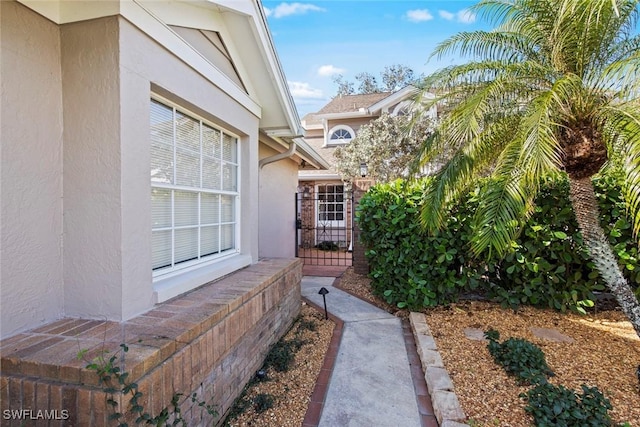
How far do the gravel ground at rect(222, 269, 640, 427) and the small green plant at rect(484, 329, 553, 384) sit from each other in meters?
0.10

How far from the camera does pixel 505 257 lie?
5035mm

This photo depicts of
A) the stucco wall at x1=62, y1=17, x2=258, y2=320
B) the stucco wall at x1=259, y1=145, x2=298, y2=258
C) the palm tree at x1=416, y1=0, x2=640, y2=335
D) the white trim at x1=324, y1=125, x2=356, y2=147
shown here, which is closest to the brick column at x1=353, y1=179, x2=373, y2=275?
the stucco wall at x1=259, y1=145, x2=298, y2=258

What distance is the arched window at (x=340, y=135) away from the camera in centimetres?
1530

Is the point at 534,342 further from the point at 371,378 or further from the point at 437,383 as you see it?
the point at 371,378

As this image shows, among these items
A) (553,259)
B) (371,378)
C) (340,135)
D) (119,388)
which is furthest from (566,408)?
(340,135)

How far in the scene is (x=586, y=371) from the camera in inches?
137

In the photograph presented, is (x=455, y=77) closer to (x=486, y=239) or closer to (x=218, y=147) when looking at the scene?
(x=486, y=239)

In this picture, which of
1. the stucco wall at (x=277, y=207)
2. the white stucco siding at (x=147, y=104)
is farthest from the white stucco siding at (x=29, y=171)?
the stucco wall at (x=277, y=207)

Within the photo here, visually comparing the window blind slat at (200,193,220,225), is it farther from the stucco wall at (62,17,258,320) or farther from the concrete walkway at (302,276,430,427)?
the concrete walkway at (302,276,430,427)

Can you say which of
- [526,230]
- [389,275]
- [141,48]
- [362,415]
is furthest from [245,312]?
[526,230]

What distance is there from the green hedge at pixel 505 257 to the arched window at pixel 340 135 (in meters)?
10.0

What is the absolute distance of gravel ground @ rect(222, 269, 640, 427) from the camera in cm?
292

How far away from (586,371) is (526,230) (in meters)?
2.12

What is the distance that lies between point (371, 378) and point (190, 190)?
9.92 feet
